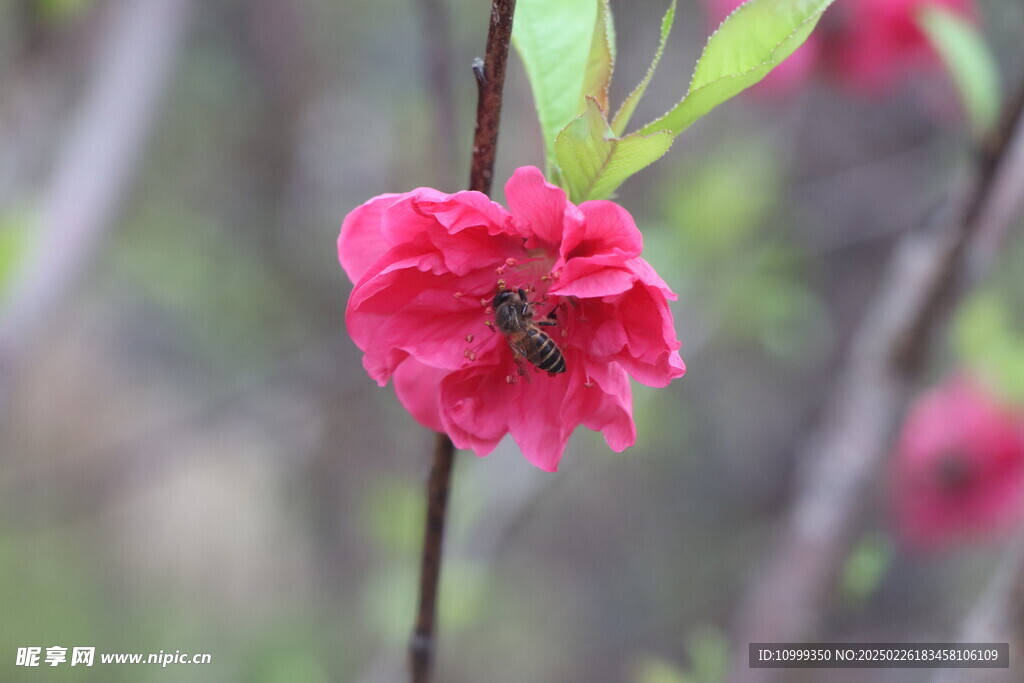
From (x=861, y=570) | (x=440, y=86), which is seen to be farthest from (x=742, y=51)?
(x=861, y=570)

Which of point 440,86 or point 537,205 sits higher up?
point 440,86

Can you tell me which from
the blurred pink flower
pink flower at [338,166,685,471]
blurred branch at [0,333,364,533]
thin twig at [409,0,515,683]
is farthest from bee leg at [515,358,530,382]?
blurred branch at [0,333,364,533]

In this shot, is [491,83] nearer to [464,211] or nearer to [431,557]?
[464,211]

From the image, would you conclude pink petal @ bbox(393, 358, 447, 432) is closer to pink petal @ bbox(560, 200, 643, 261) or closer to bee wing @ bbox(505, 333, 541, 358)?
bee wing @ bbox(505, 333, 541, 358)

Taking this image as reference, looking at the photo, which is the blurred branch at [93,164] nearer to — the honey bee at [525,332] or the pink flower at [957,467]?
the honey bee at [525,332]

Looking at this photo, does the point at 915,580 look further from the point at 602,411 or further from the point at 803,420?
the point at 602,411

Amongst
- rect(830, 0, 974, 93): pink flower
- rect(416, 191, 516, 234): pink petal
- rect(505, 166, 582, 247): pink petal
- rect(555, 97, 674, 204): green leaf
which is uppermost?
rect(830, 0, 974, 93): pink flower
